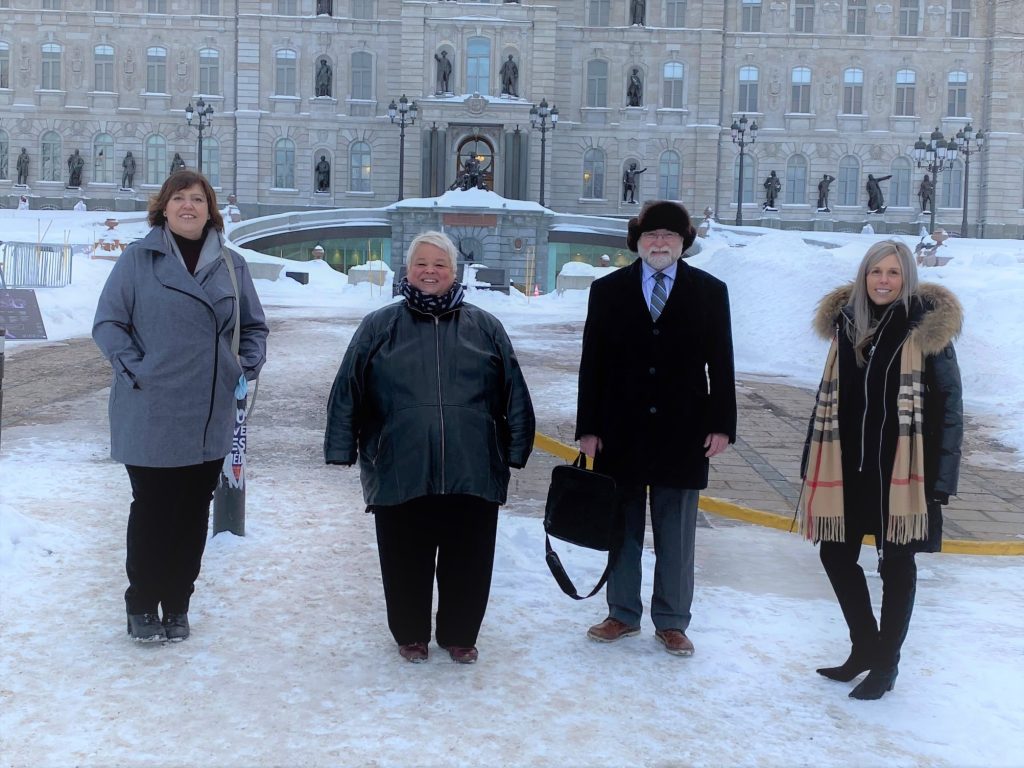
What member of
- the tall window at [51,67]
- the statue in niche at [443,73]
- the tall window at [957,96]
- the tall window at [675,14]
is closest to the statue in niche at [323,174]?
the statue in niche at [443,73]

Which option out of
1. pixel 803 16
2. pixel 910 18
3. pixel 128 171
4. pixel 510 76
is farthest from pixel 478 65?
pixel 910 18

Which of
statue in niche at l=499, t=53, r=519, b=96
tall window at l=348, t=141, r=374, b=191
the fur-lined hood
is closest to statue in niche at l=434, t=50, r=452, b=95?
statue in niche at l=499, t=53, r=519, b=96

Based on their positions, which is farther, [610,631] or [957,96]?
[957,96]

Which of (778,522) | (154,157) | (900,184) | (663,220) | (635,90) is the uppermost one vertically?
(635,90)

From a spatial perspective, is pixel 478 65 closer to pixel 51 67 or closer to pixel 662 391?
pixel 51 67

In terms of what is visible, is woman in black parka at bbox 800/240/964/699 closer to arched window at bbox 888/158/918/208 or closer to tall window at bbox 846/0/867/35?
arched window at bbox 888/158/918/208

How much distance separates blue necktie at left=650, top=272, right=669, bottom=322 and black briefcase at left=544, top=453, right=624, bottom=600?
27.4 inches

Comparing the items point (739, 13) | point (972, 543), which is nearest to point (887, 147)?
point (739, 13)

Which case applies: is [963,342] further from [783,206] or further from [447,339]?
[783,206]

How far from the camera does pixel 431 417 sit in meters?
4.36

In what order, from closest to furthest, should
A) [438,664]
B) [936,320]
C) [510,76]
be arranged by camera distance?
1. [936,320]
2. [438,664]
3. [510,76]

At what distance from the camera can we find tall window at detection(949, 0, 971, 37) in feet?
174

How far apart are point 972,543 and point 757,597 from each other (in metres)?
1.76

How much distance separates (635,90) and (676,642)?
4973cm
